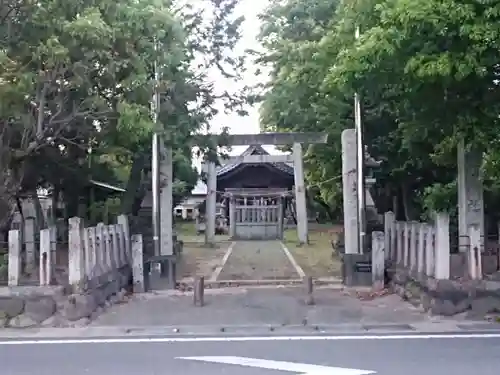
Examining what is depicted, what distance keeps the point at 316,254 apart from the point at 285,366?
17.5 m

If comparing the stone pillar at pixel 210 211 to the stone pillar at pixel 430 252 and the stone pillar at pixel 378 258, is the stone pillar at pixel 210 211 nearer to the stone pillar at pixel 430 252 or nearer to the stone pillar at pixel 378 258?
the stone pillar at pixel 378 258

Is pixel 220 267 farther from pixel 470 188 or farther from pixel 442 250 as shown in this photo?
pixel 442 250

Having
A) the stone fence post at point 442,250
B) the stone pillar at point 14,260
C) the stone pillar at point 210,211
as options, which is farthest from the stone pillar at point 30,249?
the stone pillar at point 210,211

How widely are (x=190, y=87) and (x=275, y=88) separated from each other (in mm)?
3945

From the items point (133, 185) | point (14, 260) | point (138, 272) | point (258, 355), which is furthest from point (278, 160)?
point (258, 355)

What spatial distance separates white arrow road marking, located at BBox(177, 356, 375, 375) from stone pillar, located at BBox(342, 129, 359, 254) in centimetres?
877

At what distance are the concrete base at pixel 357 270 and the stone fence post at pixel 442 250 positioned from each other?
4.21 meters

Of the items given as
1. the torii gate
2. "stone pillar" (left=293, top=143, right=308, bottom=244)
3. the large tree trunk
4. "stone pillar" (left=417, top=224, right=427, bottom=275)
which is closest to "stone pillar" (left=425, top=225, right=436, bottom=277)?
"stone pillar" (left=417, top=224, right=427, bottom=275)

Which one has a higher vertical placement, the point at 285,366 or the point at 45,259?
the point at 45,259

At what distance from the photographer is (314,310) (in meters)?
12.7

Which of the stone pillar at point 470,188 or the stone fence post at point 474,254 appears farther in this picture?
the stone pillar at point 470,188

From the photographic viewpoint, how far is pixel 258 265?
2128 centimetres

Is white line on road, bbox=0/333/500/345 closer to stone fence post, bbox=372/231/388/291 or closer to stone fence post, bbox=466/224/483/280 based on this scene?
stone fence post, bbox=466/224/483/280

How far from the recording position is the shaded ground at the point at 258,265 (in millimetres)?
18203
